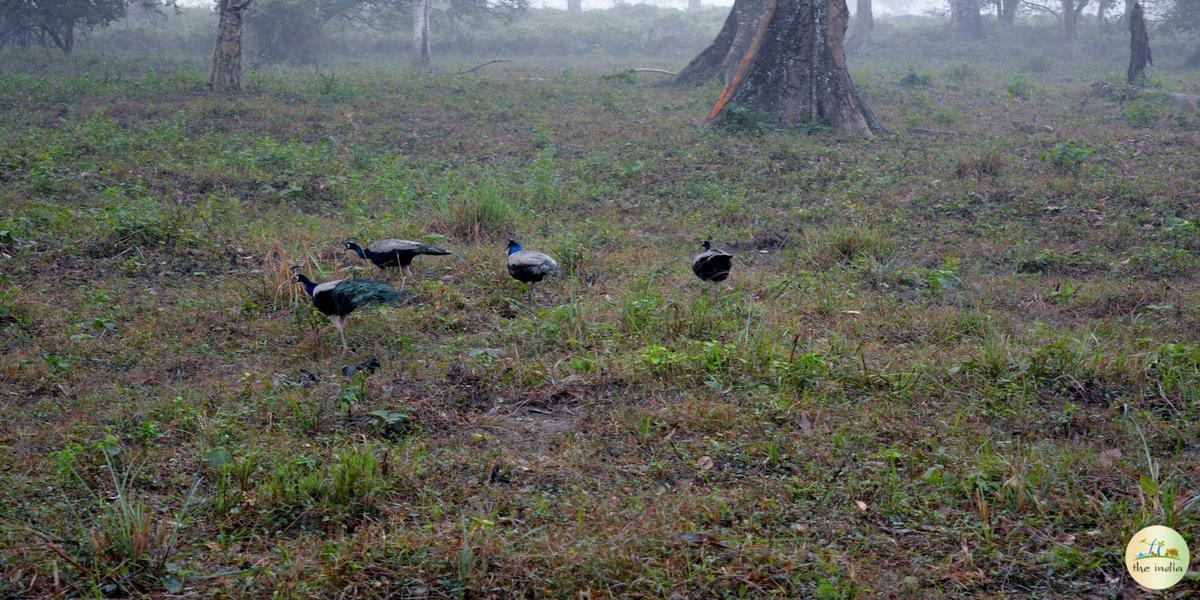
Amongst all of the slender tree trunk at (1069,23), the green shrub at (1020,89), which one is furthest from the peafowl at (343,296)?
the slender tree trunk at (1069,23)

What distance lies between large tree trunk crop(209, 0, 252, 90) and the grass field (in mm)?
3952

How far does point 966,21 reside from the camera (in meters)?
28.8

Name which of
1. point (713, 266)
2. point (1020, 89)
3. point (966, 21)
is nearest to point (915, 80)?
point (1020, 89)

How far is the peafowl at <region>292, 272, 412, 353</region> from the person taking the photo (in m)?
5.88

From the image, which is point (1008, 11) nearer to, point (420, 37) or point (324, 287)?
point (420, 37)

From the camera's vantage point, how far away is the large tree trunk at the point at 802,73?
1321cm

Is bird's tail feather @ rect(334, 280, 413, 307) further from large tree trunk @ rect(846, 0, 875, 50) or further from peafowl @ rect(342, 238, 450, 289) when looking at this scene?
large tree trunk @ rect(846, 0, 875, 50)

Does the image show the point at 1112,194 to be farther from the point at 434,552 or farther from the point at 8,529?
the point at 8,529

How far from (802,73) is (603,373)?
924 cm

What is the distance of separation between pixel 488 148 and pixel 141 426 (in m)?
8.26

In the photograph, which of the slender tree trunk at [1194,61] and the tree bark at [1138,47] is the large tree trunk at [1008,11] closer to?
the slender tree trunk at [1194,61]

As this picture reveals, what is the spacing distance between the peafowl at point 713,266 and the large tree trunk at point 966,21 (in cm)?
2451

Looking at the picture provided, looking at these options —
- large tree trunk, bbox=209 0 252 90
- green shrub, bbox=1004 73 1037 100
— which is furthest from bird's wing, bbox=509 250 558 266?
green shrub, bbox=1004 73 1037 100

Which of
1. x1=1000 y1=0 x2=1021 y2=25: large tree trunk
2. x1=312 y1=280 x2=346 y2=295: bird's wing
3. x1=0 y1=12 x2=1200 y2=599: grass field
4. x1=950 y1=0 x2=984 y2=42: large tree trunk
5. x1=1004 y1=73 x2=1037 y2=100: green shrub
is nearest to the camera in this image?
x1=0 y1=12 x2=1200 y2=599: grass field
